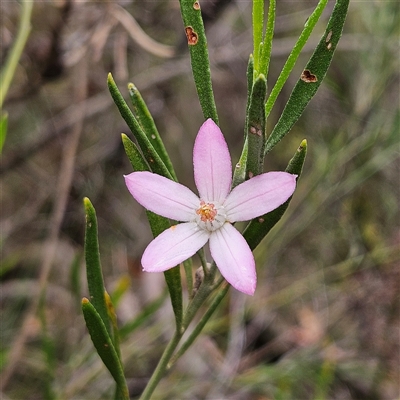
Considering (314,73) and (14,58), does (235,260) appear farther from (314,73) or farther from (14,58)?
(14,58)

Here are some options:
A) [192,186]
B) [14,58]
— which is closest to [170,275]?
[14,58]

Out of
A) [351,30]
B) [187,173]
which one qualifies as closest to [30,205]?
[187,173]

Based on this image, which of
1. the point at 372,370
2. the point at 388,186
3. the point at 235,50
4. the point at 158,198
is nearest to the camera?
the point at 158,198

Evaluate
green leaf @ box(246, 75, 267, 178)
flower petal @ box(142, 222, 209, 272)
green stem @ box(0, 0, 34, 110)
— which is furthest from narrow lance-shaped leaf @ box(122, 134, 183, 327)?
green stem @ box(0, 0, 34, 110)

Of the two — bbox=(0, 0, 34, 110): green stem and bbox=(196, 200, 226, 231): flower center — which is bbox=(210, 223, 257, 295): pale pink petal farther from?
bbox=(0, 0, 34, 110): green stem

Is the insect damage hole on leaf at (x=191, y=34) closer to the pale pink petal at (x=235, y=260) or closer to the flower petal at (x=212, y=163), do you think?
the flower petal at (x=212, y=163)

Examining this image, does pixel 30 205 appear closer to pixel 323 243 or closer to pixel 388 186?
pixel 323 243
